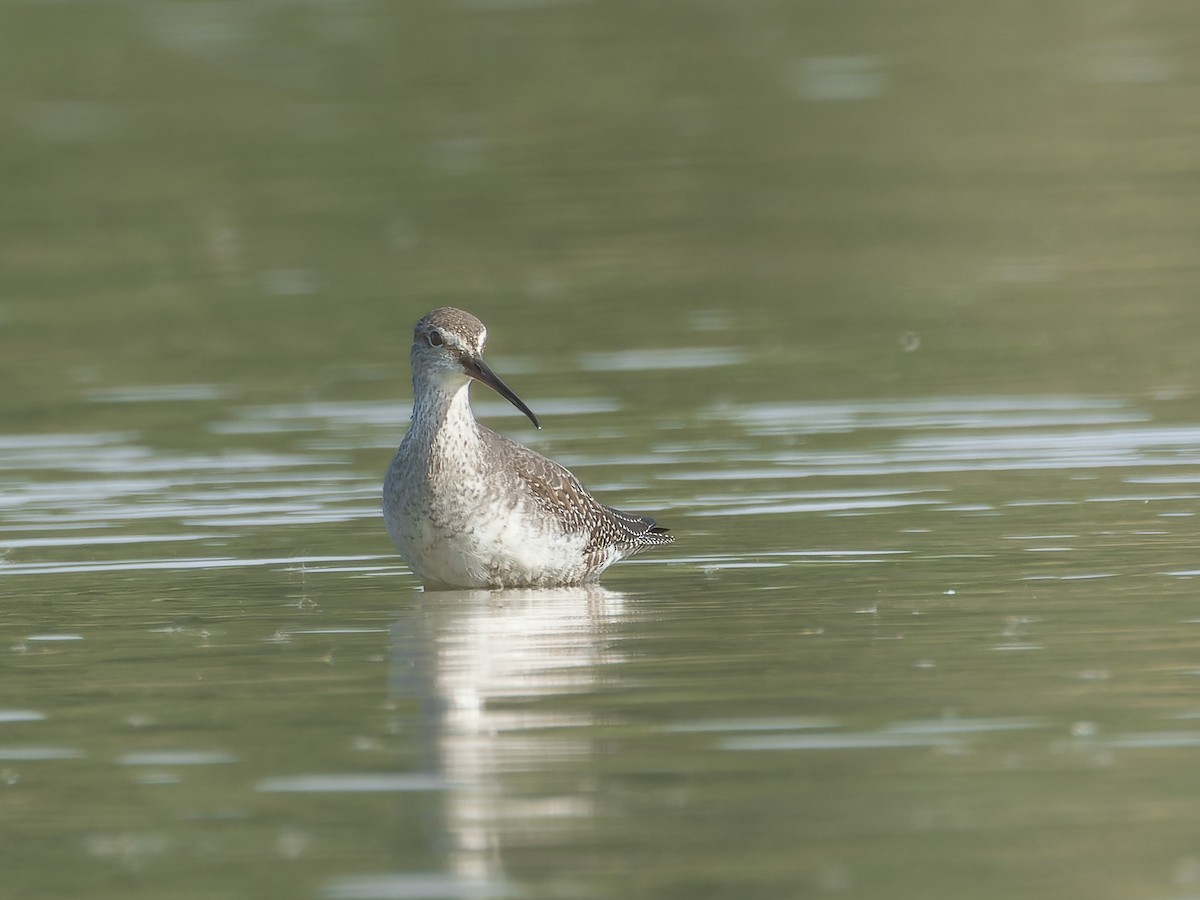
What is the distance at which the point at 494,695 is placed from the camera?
9.95 m

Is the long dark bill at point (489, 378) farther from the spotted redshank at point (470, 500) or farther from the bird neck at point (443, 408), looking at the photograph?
the bird neck at point (443, 408)

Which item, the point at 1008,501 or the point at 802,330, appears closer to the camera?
the point at 1008,501

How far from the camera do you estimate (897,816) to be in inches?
313

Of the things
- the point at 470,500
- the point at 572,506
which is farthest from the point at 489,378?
the point at 572,506

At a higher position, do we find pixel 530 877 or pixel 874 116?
pixel 874 116

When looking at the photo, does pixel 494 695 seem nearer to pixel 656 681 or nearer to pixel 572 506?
pixel 656 681

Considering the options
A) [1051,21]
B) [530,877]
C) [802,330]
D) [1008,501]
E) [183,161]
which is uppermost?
[1051,21]

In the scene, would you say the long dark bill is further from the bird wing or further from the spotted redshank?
the bird wing

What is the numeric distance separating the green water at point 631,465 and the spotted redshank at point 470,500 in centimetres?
22

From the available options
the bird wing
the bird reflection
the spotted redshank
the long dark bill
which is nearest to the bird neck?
the spotted redshank

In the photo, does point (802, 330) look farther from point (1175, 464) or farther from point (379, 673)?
point (379, 673)

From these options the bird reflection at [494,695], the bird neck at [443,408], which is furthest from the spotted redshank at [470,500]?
the bird reflection at [494,695]

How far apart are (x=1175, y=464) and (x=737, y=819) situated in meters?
7.23

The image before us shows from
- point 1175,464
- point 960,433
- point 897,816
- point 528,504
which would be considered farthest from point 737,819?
point 960,433
